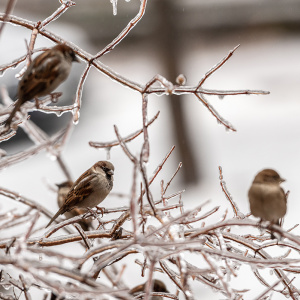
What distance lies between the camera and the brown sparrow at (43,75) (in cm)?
188

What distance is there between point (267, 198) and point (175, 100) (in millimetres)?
6805

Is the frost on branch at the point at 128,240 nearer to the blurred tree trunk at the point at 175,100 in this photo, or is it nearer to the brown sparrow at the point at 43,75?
the brown sparrow at the point at 43,75

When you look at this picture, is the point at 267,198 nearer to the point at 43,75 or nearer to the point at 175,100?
the point at 43,75

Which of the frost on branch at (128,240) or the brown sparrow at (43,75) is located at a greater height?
the brown sparrow at (43,75)

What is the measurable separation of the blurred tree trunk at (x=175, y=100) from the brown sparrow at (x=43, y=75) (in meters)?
6.64

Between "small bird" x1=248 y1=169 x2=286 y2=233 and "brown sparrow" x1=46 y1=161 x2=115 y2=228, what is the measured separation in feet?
3.24

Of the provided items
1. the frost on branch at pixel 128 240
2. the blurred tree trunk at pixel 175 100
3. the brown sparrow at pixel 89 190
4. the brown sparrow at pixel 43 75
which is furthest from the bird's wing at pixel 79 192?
the blurred tree trunk at pixel 175 100

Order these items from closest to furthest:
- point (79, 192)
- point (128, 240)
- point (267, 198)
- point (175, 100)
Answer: point (128, 240) → point (267, 198) → point (79, 192) → point (175, 100)

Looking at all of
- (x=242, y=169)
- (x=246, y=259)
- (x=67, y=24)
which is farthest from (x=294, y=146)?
(x=246, y=259)

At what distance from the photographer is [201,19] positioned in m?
10.3

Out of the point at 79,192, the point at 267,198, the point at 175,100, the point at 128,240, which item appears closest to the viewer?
the point at 128,240

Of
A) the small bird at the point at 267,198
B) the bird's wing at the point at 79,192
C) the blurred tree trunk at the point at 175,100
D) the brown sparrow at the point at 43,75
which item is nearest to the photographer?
the brown sparrow at the point at 43,75

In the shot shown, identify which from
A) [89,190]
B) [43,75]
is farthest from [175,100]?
[43,75]

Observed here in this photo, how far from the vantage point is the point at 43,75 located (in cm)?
194
